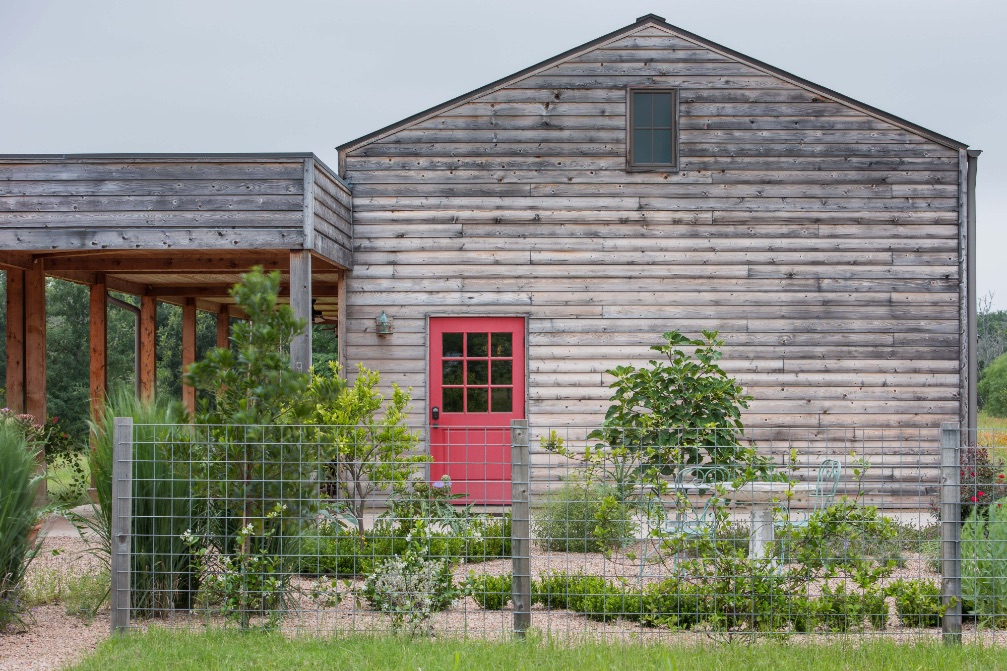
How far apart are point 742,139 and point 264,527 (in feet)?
23.5

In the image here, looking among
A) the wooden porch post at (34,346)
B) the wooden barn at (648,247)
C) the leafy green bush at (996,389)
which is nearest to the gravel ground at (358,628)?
the wooden porch post at (34,346)

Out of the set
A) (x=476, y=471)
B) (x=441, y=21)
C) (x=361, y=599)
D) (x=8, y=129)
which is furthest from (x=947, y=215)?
(x=8, y=129)

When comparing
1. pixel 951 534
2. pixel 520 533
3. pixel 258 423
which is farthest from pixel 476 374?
pixel 951 534

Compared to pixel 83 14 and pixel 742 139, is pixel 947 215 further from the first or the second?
pixel 83 14

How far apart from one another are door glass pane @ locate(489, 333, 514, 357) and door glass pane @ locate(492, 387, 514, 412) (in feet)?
1.23

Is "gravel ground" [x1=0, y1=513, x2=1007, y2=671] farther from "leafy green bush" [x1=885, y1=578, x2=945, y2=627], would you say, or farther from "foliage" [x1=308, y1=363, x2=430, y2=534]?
"foliage" [x1=308, y1=363, x2=430, y2=534]

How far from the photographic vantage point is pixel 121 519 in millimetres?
5270

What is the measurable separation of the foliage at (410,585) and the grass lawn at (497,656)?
0.95ft

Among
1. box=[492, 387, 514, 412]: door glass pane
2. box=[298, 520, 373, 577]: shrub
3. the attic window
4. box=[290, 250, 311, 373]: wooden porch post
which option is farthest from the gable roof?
box=[298, 520, 373, 577]: shrub

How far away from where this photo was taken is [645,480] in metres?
5.56

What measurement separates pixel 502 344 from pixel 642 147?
263 centimetres

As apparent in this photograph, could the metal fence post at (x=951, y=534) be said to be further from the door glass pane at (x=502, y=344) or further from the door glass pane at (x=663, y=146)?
the door glass pane at (x=663, y=146)

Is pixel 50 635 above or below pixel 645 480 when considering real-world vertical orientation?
below

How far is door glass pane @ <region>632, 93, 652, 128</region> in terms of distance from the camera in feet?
34.7
